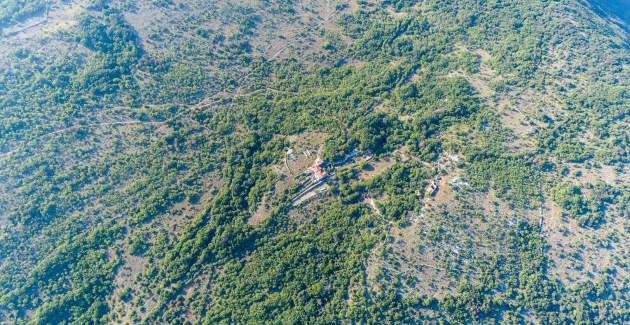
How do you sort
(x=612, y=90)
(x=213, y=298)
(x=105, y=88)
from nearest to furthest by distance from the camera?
1. (x=213, y=298)
2. (x=612, y=90)
3. (x=105, y=88)

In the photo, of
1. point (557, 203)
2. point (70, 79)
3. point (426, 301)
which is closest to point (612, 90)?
point (557, 203)

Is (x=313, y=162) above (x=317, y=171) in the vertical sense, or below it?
above

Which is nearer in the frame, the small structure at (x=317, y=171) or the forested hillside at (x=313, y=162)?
the forested hillside at (x=313, y=162)

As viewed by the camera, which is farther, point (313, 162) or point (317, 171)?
point (313, 162)

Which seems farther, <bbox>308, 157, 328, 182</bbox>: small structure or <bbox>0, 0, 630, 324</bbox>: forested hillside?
<bbox>308, 157, 328, 182</bbox>: small structure

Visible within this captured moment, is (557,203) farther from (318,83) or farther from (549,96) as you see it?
(318,83)

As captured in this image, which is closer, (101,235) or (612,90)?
(101,235)

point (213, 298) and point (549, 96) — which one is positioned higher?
point (549, 96)

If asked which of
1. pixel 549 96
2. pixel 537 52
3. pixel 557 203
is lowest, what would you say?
pixel 557 203
